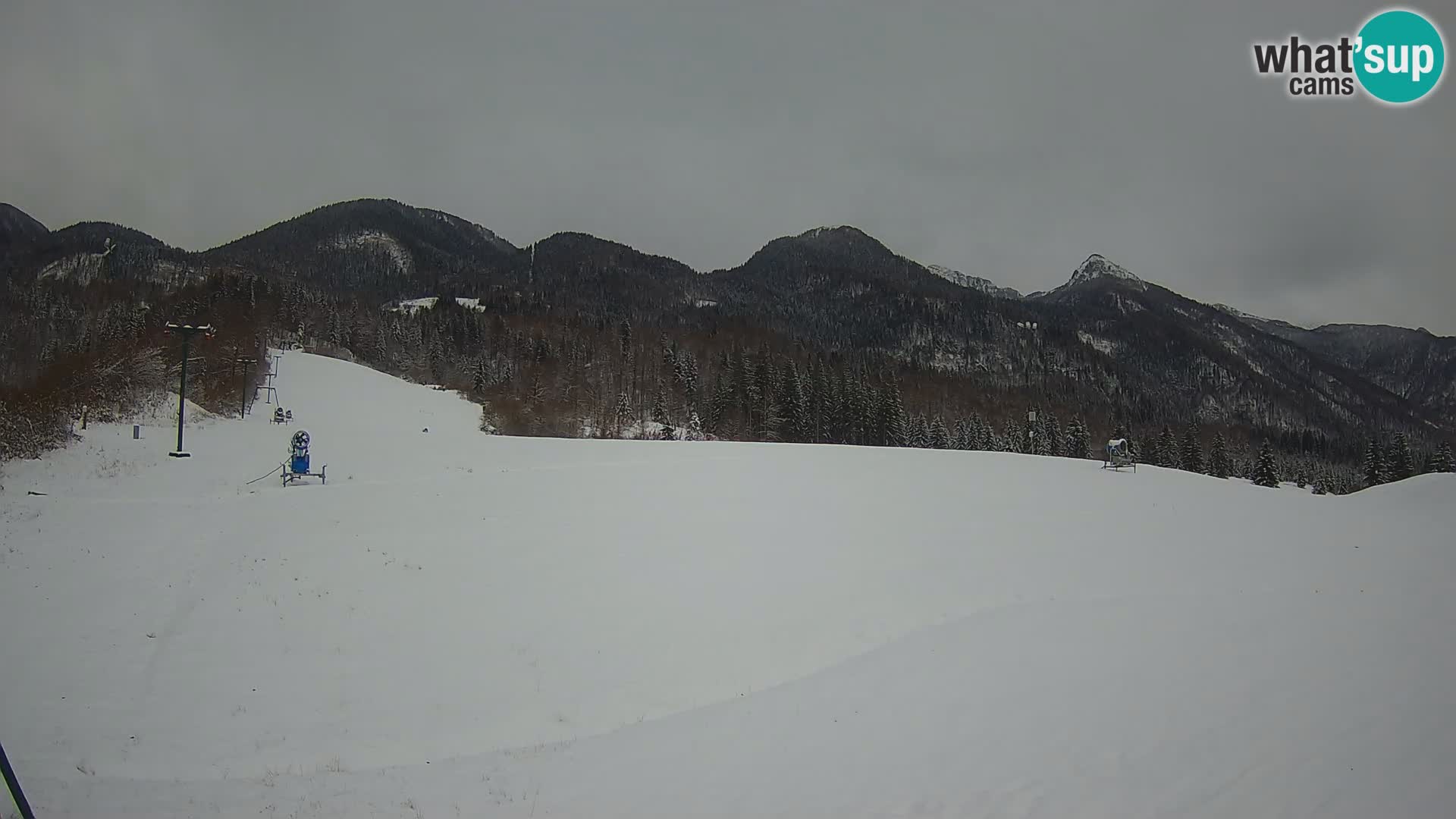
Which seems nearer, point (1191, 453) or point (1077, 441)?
point (1077, 441)

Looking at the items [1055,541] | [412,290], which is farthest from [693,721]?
[412,290]

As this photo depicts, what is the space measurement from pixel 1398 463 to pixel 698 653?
85023 mm

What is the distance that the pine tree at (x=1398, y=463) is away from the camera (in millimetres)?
62656

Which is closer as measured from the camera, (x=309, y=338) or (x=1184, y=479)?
(x=1184, y=479)

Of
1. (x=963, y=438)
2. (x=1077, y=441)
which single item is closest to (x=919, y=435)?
A: (x=963, y=438)

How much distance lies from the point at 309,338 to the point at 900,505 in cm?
10188

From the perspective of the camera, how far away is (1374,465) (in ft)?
223

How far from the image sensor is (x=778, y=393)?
220 ft

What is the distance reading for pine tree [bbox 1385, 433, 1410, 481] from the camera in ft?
206

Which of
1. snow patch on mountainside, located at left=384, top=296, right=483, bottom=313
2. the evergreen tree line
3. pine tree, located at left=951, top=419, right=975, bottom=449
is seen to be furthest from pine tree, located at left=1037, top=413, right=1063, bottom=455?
snow patch on mountainside, located at left=384, top=296, right=483, bottom=313

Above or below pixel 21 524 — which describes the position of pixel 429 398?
above

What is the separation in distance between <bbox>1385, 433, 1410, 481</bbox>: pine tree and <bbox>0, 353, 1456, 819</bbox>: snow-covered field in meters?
60.3

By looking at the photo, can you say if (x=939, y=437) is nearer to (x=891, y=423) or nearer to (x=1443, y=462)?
(x=891, y=423)

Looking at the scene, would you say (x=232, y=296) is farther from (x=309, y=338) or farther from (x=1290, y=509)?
(x=1290, y=509)
